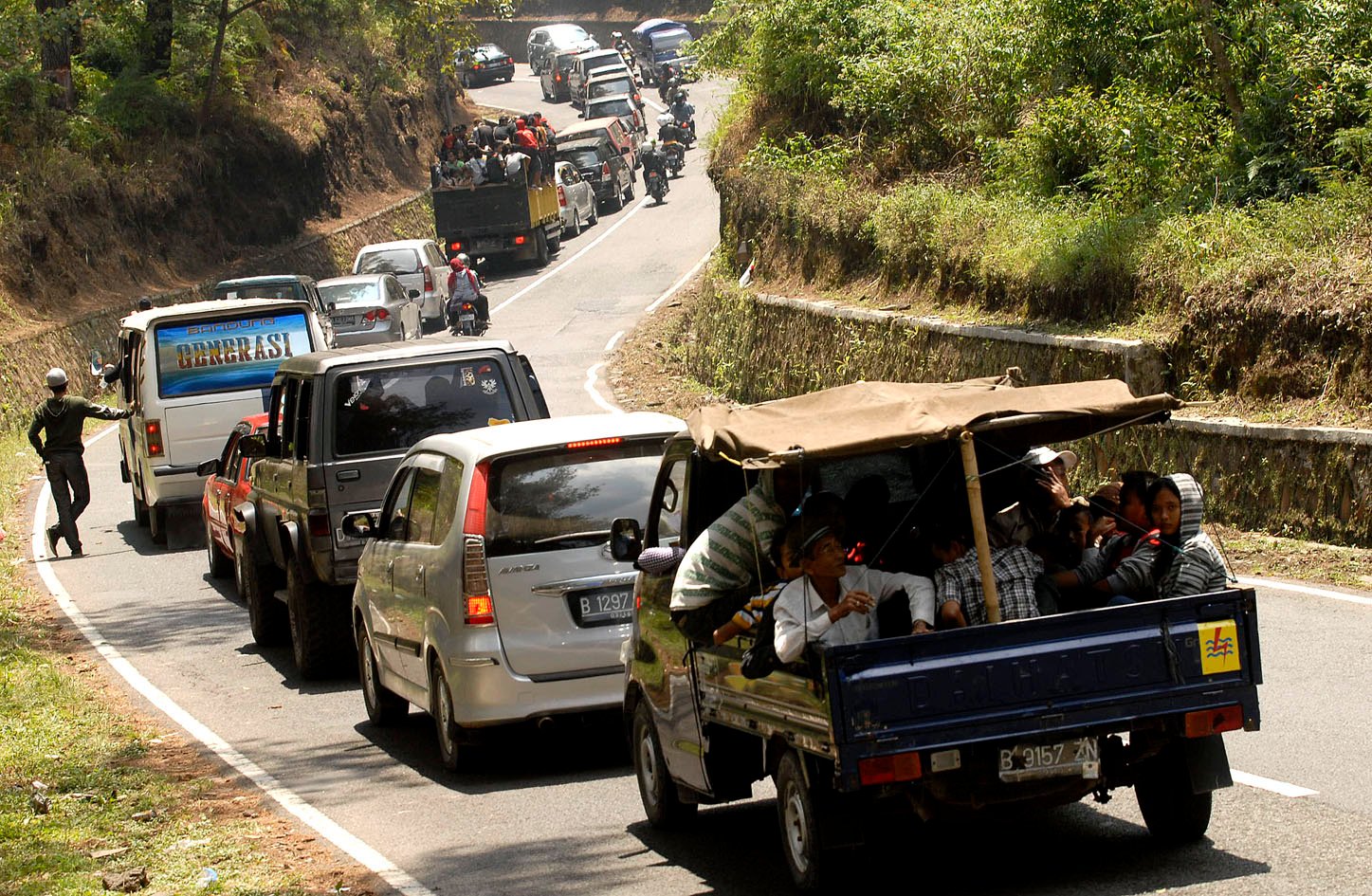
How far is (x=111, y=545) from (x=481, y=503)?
12.6 m

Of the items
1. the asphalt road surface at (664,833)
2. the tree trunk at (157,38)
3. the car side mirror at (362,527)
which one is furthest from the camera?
the tree trunk at (157,38)

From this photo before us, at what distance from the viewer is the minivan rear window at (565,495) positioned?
932 cm

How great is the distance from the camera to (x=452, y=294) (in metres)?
34.7

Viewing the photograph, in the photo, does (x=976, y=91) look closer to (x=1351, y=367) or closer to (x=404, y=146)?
(x=1351, y=367)

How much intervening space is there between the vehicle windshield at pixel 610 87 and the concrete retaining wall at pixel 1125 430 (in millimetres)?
36843

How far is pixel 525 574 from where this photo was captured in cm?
923

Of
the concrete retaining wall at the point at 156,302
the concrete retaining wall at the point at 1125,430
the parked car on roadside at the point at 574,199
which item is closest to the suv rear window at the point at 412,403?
the concrete retaining wall at the point at 1125,430

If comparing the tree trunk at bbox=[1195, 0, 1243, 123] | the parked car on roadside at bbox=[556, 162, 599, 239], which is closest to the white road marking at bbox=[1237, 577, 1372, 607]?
the tree trunk at bbox=[1195, 0, 1243, 123]

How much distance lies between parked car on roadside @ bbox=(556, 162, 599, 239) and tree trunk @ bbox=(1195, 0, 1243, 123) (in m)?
27.3

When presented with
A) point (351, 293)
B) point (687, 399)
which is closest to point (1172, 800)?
point (687, 399)

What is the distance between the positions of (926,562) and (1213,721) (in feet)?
4.02

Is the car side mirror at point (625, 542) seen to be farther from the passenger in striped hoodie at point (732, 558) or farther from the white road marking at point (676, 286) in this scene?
the white road marking at point (676, 286)

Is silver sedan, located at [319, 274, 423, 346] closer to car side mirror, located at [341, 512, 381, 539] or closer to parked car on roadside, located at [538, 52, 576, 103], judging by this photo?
car side mirror, located at [341, 512, 381, 539]

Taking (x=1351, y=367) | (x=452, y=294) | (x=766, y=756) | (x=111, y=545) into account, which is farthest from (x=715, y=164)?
(x=766, y=756)
